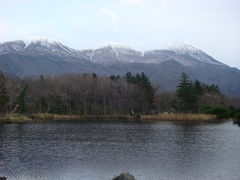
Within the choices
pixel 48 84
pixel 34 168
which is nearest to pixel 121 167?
pixel 34 168

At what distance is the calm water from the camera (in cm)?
3516

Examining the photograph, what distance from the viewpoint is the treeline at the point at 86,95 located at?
12656 centimetres

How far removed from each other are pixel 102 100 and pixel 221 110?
53.9 m

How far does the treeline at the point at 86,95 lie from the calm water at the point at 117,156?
195 feet

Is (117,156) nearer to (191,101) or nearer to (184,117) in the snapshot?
(184,117)

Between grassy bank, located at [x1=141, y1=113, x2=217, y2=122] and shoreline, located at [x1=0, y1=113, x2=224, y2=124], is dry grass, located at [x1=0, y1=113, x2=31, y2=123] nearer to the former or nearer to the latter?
shoreline, located at [x1=0, y1=113, x2=224, y2=124]

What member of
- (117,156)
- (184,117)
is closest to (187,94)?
(184,117)

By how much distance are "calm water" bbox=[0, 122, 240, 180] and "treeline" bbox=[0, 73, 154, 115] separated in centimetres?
5957

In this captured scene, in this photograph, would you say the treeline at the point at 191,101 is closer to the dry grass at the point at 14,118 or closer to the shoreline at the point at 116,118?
the shoreline at the point at 116,118

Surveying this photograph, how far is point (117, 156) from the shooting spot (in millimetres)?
44781

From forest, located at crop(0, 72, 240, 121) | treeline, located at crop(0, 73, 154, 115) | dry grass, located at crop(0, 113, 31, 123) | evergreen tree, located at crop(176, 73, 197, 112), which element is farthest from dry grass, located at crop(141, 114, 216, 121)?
dry grass, located at crop(0, 113, 31, 123)

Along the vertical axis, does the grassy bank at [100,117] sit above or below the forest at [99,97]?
below

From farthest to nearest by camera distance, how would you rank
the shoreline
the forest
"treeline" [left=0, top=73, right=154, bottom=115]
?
1. "treeline" [left=0, top=73, right=154, bottom=115]
2. the forest
3. the shoreline

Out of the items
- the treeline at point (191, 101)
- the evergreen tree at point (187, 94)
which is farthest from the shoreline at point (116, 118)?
the evergreen tree at point (187, 94)
